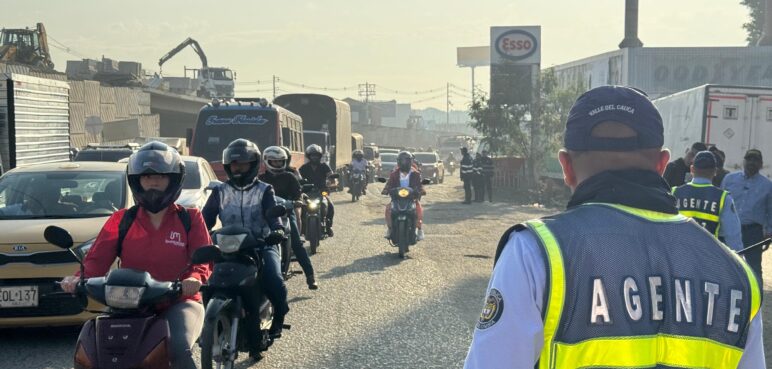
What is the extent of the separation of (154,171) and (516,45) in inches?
1701

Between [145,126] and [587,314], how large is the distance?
58.8 meters

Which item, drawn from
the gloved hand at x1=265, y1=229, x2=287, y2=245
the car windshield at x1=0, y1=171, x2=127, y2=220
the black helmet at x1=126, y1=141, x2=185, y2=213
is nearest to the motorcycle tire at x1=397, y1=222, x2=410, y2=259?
the car windshield at x1=0, y1=171, x2=127, y2=220

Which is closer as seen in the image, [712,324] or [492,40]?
[712,324]

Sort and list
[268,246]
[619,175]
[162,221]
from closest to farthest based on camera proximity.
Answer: [619,175] < [162,221] < [268,246]

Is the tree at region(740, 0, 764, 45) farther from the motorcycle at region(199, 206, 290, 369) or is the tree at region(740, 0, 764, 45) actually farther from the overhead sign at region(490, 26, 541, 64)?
the motorcycle at region(199, 206, 290, 369)

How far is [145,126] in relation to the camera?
58.5 meters

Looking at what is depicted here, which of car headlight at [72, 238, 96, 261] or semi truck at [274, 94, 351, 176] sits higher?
semi truck at [274, 94, 351, 176]

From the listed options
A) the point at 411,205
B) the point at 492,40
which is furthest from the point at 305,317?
the point at 492,40

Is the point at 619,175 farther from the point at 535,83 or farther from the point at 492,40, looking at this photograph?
the point at 492,40

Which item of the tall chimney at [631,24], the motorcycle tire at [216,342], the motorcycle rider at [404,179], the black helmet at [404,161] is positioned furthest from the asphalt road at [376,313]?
the tall chimney at [631,24]

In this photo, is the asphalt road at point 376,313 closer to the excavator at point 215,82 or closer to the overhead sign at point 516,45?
the overhead sign at point 516,45

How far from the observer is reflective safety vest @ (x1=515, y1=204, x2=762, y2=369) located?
6.81 feet

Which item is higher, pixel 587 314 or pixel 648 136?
pixel 648 136

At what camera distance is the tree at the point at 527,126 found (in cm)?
4191
